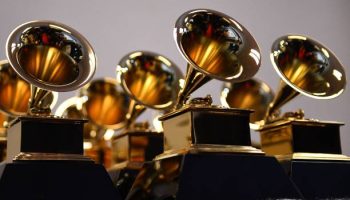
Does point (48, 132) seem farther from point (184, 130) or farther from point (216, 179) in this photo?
point (216, 179)

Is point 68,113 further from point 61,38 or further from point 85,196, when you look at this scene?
point 85,196

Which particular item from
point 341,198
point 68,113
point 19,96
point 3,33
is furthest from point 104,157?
point 341,198

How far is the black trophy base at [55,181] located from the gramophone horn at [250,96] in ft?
3.80

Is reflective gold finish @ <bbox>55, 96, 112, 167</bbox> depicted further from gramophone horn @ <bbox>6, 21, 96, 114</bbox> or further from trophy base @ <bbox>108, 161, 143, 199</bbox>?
gramophone horn @ <bbox>6, 21, 96, 114</bbox>

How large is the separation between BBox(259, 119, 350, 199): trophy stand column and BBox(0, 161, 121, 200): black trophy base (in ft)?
2.20

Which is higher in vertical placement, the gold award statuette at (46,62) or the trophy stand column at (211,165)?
the gold award statuette at (46,62)

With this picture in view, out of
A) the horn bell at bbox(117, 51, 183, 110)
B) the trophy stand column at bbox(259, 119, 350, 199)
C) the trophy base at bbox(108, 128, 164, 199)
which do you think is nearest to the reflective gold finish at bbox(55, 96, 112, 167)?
the horn bell at bbox(117, 51, 183, 110)

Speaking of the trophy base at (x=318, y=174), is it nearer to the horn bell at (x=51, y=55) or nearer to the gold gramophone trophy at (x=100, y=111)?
the horn bell at (x=51, y=55)

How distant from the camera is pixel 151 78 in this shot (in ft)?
7.96

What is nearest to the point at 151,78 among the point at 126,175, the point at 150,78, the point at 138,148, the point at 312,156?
the point at 150,78

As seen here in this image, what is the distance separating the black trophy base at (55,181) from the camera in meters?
1.50

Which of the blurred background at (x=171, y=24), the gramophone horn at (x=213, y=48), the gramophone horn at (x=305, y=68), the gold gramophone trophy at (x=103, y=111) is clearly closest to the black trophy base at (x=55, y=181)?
Result: the gramophone horn at (x=213, y=48)

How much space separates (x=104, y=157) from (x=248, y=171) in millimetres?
1367

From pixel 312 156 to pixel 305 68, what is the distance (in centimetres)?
40
